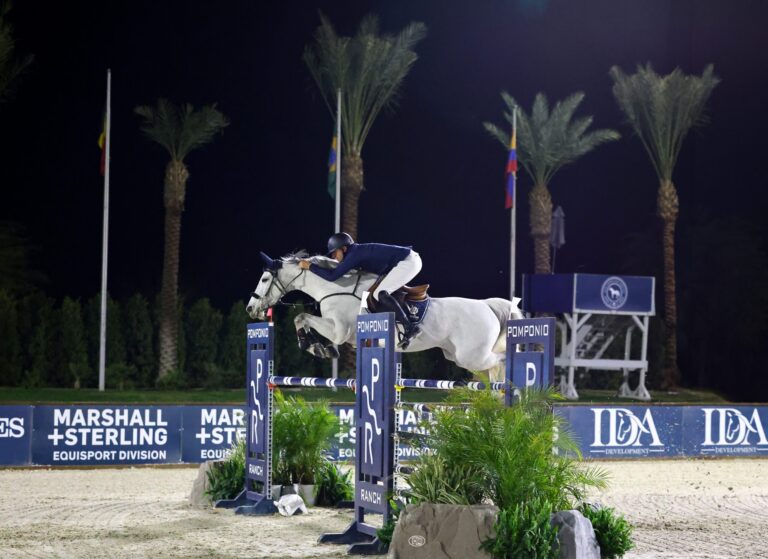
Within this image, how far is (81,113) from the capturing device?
166 ft

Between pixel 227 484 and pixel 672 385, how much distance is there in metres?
26.3

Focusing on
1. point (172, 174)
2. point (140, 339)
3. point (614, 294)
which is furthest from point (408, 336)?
point (172, 174)

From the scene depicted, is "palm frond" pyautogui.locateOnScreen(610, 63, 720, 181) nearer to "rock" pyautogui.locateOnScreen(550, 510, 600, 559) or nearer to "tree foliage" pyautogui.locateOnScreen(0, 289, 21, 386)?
"tree foliage" pyautogui.locateOnScreen(0, 289, 21, 386)

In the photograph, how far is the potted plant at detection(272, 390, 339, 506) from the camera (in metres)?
12.3

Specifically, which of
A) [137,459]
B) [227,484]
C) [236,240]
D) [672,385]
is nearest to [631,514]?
Answer: [227,484]

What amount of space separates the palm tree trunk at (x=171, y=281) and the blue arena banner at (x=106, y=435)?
14.2m

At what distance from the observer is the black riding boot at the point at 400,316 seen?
10.6 meters

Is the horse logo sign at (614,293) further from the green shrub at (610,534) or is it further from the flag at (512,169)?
the green shrub at (610,534)

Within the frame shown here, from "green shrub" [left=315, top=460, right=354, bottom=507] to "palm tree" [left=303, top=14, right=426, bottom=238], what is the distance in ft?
65.1

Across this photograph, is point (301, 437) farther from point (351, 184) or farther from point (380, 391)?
point (351, 184)

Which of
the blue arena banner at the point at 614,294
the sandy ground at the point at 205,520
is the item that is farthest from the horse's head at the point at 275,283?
the blue arena banner at the point at 614,294

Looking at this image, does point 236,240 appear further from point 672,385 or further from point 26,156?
point 672,385

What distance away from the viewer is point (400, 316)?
35.0 ft

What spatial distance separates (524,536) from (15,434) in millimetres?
11323
